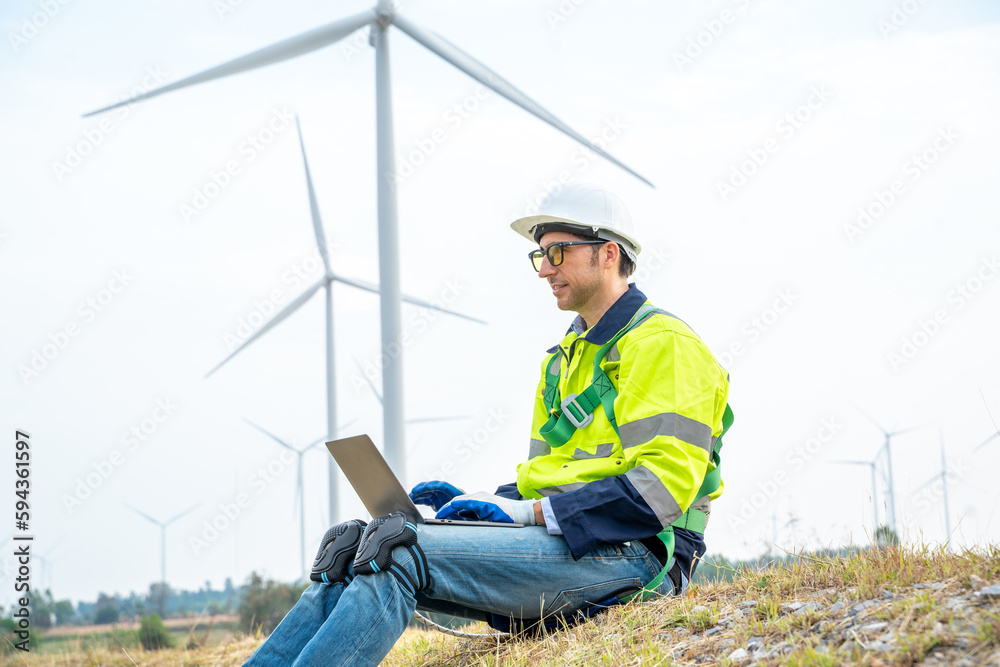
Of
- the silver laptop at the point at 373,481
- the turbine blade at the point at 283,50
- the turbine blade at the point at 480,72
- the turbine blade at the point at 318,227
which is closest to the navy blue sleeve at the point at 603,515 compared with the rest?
the silver laptop at the point at 373,481

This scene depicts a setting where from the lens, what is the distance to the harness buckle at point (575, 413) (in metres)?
4.24

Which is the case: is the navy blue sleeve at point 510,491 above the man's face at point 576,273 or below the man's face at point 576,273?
below

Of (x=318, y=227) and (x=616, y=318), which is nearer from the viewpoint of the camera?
(x=616, y=318)

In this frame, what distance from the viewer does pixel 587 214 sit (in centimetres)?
451

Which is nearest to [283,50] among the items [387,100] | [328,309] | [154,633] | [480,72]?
[387,100]

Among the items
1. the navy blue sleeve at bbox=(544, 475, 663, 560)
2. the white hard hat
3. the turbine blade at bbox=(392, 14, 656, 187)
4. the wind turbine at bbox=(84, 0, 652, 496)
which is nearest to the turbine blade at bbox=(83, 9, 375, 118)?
the wind turbine at bbox=(84, 0, 652, 496)

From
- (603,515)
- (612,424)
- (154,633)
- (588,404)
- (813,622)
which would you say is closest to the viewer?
(813,622)

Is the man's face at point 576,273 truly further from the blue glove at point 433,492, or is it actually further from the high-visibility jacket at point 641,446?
the blue glove at point 433,492

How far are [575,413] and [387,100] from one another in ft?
39.1

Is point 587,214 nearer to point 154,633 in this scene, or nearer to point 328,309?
point 154,633

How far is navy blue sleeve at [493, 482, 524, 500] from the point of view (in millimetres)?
4610

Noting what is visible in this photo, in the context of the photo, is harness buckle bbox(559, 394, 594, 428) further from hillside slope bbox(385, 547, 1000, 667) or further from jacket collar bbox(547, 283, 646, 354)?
hillside slope bbox(385, 547, 1000, 667)

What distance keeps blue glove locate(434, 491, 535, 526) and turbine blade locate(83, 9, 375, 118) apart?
1321 cm

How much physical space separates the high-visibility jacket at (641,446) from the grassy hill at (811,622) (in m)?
0.39
